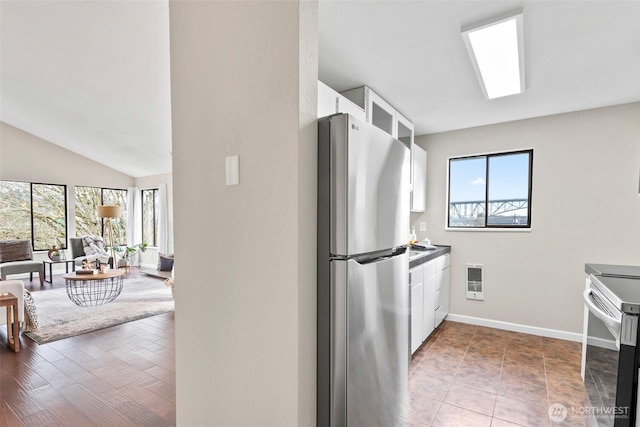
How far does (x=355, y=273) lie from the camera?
114 cm

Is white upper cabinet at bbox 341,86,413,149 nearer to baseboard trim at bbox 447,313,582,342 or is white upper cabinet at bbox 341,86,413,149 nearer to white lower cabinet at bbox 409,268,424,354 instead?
white lower cabinet at bbox 409,268,424,354

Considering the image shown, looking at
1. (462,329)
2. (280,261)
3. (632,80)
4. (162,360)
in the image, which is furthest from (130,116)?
(632,80)

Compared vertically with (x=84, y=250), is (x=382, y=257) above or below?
above

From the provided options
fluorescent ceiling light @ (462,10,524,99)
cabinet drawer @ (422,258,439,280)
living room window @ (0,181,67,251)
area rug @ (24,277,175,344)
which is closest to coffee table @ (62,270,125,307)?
area rug @ (24,277,175,344)

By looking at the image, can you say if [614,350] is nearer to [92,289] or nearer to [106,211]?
[92,289]

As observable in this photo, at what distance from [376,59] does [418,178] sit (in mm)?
1823

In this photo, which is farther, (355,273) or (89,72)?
(89,72)

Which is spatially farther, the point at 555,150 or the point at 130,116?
the point at 130,116

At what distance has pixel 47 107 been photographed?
A: 5.02m

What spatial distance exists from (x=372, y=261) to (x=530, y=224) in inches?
119

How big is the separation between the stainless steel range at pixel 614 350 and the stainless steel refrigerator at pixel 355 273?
0.99m

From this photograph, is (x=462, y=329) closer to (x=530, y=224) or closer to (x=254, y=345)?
(x=530, y=224)

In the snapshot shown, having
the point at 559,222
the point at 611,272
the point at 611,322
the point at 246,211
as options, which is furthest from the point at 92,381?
the point at 559,222

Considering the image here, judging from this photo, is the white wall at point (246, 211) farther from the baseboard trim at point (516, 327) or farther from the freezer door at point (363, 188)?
the baseboard trim at point (516, 327)
